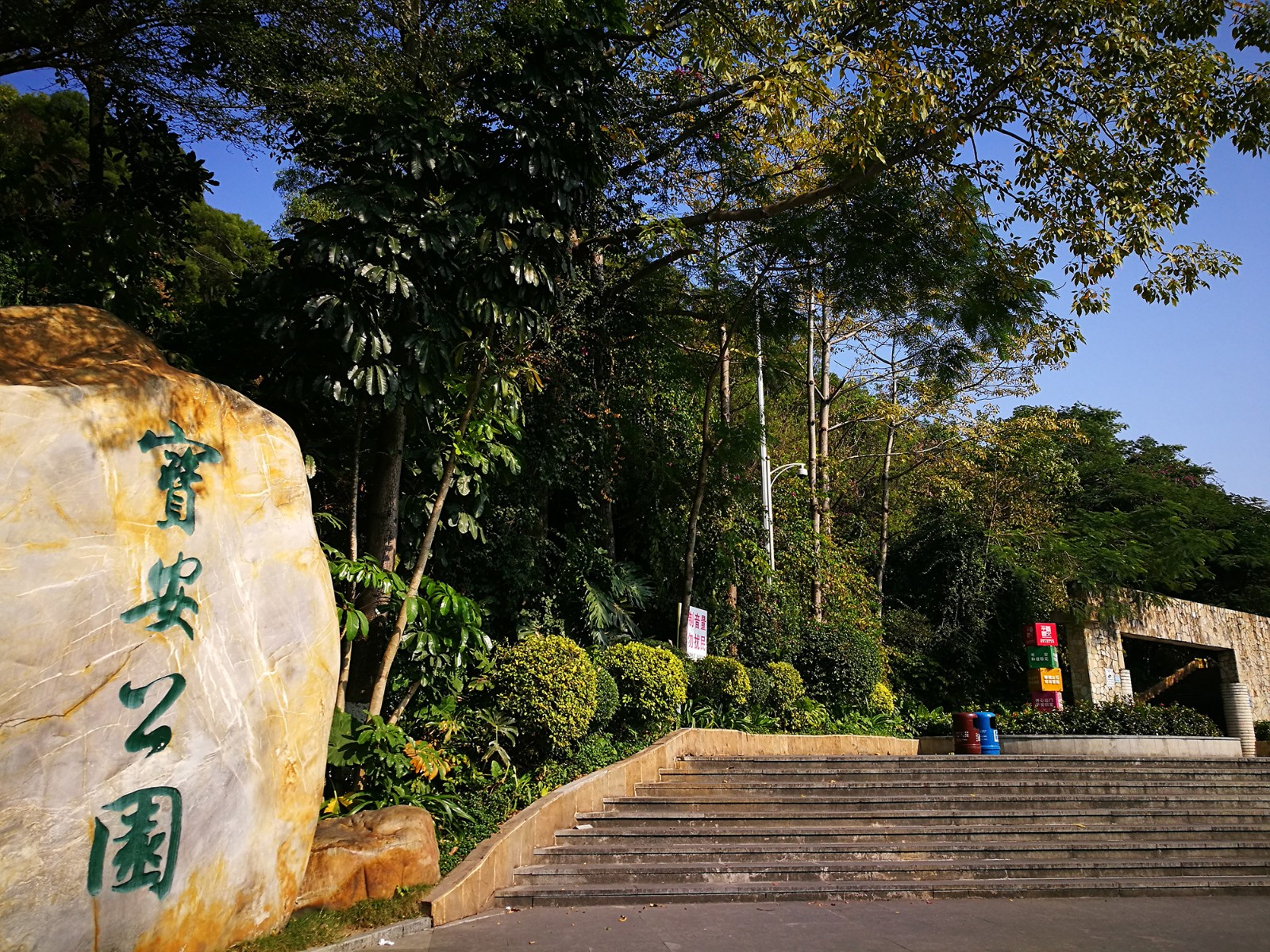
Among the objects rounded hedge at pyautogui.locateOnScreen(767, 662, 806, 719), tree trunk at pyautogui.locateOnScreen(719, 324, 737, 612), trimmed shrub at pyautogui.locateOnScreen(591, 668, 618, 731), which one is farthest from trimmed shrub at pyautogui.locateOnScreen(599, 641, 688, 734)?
tree trunk at pyautogui.locateOnScreen(719, 324, 737, 612)

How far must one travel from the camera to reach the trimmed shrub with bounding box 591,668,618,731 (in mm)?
9844

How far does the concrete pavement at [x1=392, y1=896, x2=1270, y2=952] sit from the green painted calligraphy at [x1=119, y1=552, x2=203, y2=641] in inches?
98.1

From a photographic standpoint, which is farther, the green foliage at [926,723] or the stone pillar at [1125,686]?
the stone pillar at [1125,686]

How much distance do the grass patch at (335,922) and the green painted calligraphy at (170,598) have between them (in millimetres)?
1778

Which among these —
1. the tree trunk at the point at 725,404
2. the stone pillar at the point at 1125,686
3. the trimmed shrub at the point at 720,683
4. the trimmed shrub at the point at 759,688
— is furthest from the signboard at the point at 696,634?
the stone pillar at the point at 1125,686

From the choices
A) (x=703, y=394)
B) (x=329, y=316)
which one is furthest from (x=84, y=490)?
(x=703, y=394)

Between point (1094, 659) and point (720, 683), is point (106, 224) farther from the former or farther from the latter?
point (1094, 659)

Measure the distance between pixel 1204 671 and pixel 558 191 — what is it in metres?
24.5

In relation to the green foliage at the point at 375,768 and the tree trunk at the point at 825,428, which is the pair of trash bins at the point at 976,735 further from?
the green foliage at the point at 375,768

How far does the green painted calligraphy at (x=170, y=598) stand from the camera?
4.41 m

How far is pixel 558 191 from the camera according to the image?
812 centimetres

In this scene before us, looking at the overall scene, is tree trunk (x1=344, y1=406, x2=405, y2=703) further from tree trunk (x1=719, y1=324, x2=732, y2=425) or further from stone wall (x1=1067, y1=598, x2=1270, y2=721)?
stone wall (x1=1067, y1=598, x2=1270, y2=721)

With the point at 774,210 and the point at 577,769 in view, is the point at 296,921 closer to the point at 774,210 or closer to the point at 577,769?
the point at 577,769

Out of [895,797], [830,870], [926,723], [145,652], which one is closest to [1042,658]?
[926,723]
